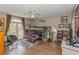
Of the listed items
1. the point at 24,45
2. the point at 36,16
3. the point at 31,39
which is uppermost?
the point at 36,16

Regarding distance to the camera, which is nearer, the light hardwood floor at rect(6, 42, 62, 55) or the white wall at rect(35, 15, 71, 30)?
the white wall at rect(35, 15, 71, 30)

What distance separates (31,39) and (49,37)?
1.72 feet

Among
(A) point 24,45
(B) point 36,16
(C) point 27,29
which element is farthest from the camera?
(A) point 24,45

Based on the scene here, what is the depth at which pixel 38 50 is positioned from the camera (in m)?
2.74

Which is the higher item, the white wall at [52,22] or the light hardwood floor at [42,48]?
the white wall at [52,22]

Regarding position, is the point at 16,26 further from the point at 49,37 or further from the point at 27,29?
the point at 49,37

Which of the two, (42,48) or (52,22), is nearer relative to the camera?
(52,22)

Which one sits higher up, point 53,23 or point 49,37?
point 53,23

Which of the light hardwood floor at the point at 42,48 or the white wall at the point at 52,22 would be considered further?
the light hardwood floor at the point at 42,48

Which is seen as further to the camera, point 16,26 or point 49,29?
point 49,29

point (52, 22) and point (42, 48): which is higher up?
point (52, 22)

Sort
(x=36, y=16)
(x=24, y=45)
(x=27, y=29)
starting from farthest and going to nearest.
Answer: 1. (x=24, y=45)
2. (x=27, y=29)
3. (x=36, y=16)

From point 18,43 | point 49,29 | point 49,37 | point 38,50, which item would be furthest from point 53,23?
point 18,43

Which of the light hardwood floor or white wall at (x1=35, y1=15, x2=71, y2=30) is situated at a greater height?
white wall at (x1=35, y1=15, x2=71, y2=30)
